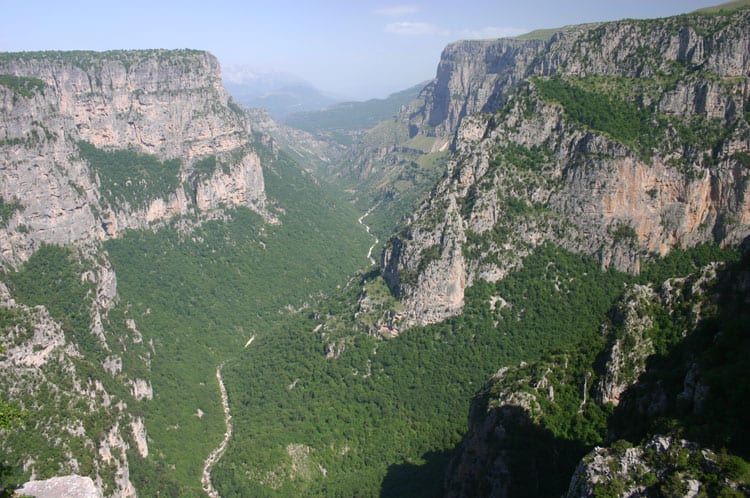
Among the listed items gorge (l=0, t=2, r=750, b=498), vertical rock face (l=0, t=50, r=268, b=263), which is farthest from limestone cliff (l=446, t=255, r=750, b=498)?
vertical rock face (l=0, t=50, r=268, b=263)

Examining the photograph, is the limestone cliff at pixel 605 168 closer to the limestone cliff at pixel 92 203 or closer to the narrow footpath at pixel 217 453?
the narrow footpath at pixel 217 453

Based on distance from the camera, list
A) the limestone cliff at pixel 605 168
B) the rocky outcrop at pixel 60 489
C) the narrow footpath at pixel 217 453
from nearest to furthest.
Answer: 1. the rocky outcrop at pixel 60 489
2. the narrow footpath at pixel 217 453
3. the limestone cliff at pixel 605 168

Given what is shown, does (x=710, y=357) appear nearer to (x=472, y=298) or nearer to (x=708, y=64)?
(x=472, y=298)

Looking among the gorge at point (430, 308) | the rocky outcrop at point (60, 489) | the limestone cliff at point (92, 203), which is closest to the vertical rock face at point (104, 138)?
the limestone cliff at point (92, 203)

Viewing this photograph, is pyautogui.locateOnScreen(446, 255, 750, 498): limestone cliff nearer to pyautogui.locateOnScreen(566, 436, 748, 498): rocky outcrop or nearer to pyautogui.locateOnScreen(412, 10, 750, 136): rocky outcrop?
pyautogui.locateOnScreen(566, 436, 748, 498): rocky outcrop

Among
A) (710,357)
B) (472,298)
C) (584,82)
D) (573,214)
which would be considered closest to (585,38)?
(584,82)

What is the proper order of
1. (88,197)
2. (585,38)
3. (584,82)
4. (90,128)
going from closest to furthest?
1. (584,82)
2. (585,38)
3. (88,197)
4. (90,128)
